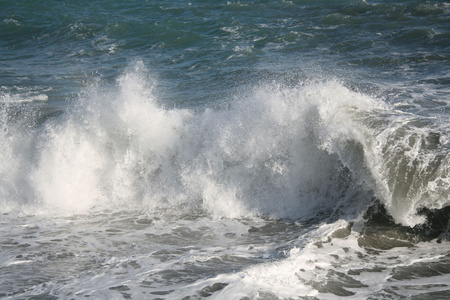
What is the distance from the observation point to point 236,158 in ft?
27.8

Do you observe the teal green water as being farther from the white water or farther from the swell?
the white water

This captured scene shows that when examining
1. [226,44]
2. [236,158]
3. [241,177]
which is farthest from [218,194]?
[226,44]

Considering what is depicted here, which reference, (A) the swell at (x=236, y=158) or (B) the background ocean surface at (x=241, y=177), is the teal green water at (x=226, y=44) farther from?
(A) the swell at (x=236, y=158)

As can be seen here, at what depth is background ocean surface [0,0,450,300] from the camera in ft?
17.7

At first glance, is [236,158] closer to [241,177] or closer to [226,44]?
[241,177]

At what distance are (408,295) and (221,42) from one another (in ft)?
40.3

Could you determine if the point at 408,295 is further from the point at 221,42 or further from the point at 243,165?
the point at 221,42

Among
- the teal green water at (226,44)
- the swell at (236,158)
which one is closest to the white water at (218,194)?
the swell at (236,158)

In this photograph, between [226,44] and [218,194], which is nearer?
[218,194]

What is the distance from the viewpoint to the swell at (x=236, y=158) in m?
7.05

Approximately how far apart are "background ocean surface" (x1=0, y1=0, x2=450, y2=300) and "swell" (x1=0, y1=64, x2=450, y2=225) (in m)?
0.03

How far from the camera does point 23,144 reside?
32.1 feet

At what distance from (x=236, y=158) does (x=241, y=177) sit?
1.24 ft

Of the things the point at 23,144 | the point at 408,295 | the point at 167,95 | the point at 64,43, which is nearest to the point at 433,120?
the point at 408,295
